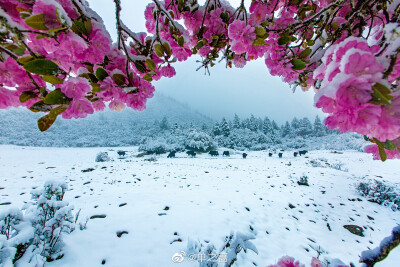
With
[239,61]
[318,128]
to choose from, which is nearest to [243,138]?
[318,128]

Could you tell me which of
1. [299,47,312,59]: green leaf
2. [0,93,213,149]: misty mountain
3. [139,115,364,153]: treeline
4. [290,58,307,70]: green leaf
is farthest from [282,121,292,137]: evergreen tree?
[290,58,307,70]: green leaf

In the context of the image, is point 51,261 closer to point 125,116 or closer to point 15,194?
point 15,194

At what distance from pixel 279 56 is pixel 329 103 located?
2.49ft

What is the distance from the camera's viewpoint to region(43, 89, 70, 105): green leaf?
56 centimetres

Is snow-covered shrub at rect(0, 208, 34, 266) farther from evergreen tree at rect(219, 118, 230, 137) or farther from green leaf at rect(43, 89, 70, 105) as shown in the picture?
evergreen tree at rect(219, 118, 230, 137)

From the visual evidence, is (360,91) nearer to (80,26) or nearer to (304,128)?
(80,26)

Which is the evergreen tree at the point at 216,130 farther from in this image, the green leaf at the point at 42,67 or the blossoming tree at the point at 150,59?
the green leaf at the point at 42,67

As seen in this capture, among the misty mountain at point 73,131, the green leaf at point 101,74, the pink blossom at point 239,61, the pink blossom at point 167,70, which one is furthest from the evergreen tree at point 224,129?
the green leaf at point 101,74

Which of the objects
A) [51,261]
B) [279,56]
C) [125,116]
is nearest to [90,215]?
[51,261]

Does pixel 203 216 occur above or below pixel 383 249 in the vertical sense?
below

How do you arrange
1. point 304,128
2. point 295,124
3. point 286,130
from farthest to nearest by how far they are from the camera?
point 295,124, point 286,130, point 304,128

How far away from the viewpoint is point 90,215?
320 centimetres

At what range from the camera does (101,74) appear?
701mm

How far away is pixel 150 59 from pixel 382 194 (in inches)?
343
